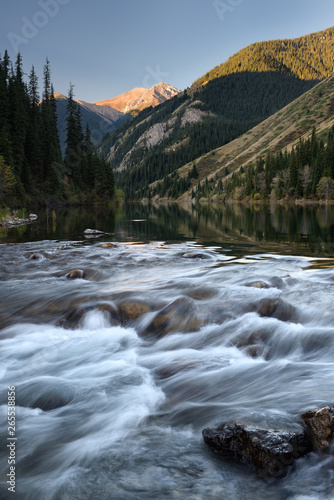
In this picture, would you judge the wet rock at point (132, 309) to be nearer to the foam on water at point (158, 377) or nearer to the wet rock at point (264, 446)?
the foam on water at point (158, 377)

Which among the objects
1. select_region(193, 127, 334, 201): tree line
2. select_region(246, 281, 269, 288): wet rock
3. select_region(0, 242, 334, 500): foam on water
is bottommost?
select_region(0, 242, 334, 500): foam on water

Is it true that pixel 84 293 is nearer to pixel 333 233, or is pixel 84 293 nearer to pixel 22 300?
pixel 22 300

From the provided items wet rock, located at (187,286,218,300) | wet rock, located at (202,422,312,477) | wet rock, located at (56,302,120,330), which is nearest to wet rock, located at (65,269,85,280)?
wet rock, located at (56,302,120,330)

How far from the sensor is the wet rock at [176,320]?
9633 mm

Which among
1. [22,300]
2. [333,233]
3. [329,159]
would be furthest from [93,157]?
[22,300]

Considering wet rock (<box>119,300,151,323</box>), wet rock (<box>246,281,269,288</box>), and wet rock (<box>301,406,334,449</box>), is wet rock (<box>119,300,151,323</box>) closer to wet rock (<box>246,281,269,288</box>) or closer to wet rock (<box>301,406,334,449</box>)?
wet rock (<box>246,281,269,288</box>)

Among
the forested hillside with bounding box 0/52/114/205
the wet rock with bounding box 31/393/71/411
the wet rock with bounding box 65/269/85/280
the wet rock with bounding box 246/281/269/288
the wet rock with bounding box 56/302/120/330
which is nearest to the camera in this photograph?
the wet rock with bounding box 31/393/71/411

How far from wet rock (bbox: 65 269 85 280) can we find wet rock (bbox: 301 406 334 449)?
40.2 feet

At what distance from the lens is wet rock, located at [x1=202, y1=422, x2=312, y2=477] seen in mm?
4176

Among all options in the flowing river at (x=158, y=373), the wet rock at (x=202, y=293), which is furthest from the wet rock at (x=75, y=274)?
the wet rock at (x=202, y=293)

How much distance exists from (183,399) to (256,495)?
2.53m

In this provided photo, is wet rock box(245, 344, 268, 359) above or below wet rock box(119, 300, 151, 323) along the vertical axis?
below

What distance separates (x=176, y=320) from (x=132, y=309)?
1.59 m

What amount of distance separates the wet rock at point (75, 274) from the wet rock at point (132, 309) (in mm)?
4761
